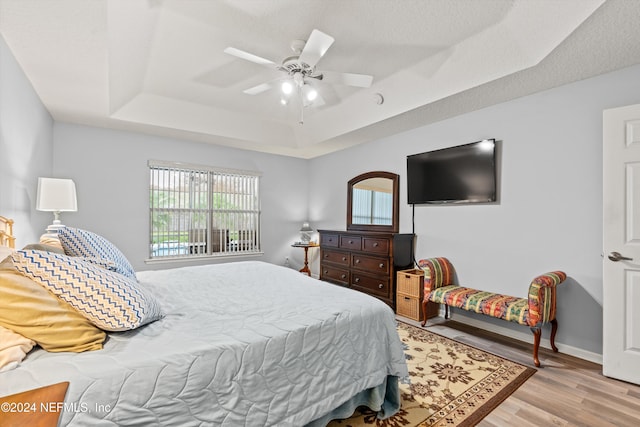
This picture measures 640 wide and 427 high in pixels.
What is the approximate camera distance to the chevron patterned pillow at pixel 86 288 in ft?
4.02

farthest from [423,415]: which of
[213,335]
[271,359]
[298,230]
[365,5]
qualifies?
[298,230]

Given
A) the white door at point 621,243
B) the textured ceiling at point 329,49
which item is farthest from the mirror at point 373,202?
the white door at point 621,243

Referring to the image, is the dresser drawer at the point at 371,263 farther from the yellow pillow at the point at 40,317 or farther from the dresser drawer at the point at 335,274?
the yellow pillow at the point at 40,317

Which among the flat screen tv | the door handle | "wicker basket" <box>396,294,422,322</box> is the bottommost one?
"wicker basket" <box>396,294,422,322</box>

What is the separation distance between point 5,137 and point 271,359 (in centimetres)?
257

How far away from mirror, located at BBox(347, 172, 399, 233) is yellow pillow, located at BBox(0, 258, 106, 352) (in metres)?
3.80

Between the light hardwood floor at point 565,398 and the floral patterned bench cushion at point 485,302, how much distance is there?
0.37 meters

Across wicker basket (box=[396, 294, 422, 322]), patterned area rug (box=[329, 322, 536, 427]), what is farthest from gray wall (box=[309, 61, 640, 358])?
patterned area rug (box=[329, 322, 536, 427])

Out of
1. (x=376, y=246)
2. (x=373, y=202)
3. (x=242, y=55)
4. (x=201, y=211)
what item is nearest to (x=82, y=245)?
(x=242, y=55)

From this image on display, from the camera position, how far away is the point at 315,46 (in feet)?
7.48

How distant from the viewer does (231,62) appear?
125 inches

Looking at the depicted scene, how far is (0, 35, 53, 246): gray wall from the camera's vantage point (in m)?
2.17

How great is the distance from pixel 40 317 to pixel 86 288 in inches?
6.9

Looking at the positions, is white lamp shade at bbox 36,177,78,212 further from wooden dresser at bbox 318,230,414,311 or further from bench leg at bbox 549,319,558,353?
bench leg at bbox 549,319,558,353
